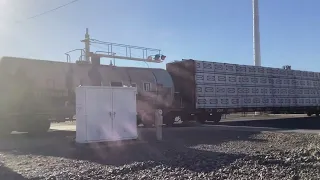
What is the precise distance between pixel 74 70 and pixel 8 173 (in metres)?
12.5

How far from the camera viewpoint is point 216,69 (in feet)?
90.3

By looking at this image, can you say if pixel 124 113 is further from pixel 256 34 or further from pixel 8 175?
pixel 256 34

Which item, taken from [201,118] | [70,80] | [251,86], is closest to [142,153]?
[70,80]

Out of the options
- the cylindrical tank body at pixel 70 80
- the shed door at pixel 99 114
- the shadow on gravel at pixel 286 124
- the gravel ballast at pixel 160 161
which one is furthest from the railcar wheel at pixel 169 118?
the shed door at pixel 99 114

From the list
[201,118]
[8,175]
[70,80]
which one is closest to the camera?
[8,175]

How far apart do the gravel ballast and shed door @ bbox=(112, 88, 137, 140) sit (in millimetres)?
448

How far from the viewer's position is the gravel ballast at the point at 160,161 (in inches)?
338

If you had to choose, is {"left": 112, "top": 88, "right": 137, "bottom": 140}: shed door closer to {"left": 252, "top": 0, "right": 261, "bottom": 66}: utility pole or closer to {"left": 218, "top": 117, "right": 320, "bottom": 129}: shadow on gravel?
{"left": 218, "top": 117, "right": 320, "bottom": 129}: shadow on gravel

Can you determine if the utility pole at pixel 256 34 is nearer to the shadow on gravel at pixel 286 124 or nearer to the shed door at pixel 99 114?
the shadow on gravel at pixel 286 124

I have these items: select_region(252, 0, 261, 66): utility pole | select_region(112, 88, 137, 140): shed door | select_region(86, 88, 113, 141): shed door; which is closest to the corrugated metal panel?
select_region(252, 0, 261, 66): utility pole

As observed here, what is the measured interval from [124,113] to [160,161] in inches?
185

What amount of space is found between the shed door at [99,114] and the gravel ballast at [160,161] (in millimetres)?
513

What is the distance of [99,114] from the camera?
14008 mm

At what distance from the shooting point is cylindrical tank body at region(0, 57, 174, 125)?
1972 centimetres
